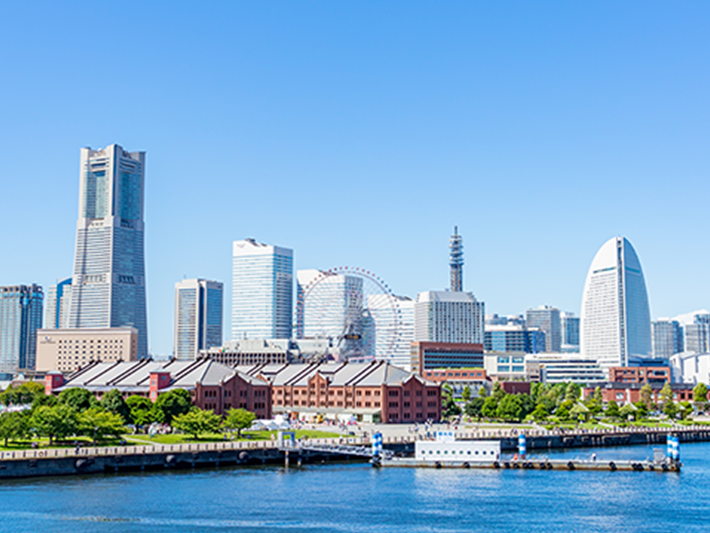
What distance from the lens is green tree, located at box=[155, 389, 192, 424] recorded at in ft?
470

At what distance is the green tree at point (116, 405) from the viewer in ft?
459

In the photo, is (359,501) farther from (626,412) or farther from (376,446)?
(626,412)

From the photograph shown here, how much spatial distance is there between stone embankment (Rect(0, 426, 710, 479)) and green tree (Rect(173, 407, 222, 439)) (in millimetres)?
6661

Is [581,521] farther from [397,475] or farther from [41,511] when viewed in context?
[41,511]

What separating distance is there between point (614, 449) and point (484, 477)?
1948 inches

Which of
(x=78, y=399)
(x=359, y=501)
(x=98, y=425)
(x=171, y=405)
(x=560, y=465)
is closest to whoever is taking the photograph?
(x=359, y=501)

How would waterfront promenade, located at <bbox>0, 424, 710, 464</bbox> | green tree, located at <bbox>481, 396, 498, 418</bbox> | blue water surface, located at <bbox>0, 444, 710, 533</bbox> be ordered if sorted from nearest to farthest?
blue water surface, located at <bbox>0, 444, 710, 533</bbox> < waterfront promenade, located at <bbox>0, 424, 710, 464</bbox> < green tree, located at <bbox>481, 396, 498, 418</bbox>

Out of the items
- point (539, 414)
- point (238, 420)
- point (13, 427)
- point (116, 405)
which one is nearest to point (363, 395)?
point (539, 414)

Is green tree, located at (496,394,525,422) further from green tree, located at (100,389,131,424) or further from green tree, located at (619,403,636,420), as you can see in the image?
green tree, located at (100,389,131,424)

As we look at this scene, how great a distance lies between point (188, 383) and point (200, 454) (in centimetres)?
4940

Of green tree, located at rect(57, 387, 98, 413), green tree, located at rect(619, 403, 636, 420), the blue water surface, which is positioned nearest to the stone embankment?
the blue water surface

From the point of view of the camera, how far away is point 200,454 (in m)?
118

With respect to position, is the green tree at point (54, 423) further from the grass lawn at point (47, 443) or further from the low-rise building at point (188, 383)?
the low-rise building at point (188, 383)

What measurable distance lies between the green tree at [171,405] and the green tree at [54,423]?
23.4m
